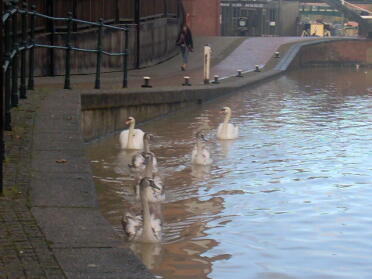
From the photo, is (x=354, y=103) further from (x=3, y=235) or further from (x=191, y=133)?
(x=3, y=235)

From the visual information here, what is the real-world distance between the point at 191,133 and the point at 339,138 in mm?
2322

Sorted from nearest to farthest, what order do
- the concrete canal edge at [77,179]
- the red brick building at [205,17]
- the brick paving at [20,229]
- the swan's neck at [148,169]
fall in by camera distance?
the brick paving at [20,229]
the concrete canal edge at [77,179]
the swan's neck at [148,169]
the red brick building at [205,17]

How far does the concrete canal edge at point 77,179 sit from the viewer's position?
5875 mm

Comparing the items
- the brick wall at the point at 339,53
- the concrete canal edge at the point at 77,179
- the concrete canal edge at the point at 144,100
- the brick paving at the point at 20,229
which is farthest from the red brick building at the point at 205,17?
the brick paving at the point at 20,229

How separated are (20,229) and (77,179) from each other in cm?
169

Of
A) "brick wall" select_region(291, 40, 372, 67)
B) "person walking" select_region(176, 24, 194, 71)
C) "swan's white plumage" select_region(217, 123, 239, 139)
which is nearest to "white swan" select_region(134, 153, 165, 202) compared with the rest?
"swan's white plumage" select_region(217, 123, 239, 139)

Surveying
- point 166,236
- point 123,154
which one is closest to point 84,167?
point 166,236

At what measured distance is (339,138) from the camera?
49.9ft

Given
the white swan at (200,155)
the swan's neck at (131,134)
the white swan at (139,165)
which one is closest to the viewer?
the white swan at (139,165)

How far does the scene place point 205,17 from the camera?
39750 millimetres

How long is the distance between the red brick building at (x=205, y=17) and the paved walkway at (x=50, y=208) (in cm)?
2679

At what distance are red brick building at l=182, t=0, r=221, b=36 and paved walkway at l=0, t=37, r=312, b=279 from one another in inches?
1055

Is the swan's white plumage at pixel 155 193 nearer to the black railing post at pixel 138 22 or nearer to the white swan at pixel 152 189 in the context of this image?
the white swan at pixel 152 189

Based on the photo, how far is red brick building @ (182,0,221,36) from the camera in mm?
39281
